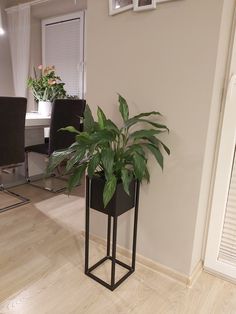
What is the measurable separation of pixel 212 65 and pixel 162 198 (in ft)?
2.53

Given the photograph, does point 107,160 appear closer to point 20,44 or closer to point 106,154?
A: point 106,154

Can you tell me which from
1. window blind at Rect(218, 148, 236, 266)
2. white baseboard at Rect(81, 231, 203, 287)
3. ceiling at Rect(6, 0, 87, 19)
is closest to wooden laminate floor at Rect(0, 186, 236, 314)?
white baseboard at Rect(81, 231, 203, 287)

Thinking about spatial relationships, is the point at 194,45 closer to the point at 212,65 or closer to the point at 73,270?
the point at 212,65

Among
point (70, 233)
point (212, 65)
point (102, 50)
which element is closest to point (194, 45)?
point (212, 65)

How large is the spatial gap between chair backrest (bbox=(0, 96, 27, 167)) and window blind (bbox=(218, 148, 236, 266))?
6.09 ft

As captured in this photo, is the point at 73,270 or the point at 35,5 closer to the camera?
the point at 73,270

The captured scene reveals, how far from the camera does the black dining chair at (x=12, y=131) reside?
2223mm

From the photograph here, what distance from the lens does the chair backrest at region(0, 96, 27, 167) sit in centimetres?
222

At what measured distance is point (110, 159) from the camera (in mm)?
1179

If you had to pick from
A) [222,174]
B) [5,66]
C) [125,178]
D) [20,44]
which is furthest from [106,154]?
[5,66]

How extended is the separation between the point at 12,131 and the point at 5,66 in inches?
101

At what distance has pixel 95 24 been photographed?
159cm

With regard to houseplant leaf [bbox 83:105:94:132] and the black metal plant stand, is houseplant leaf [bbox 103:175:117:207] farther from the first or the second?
houseplant leaf [bbox 83:105:94:132]

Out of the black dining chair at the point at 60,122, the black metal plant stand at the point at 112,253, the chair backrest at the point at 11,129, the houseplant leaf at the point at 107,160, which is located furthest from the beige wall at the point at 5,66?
the houseplant leaf at the point at 107,160
